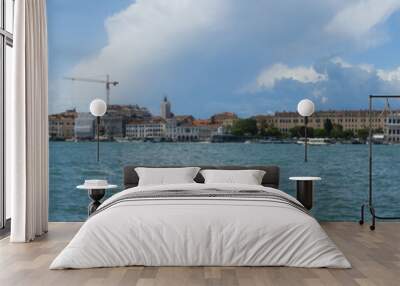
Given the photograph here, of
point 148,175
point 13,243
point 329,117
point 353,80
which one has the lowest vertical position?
point 13,243

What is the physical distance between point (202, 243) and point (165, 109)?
13.9 feet

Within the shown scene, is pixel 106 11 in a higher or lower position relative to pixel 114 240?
higher

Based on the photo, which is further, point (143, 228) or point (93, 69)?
point (93, 69)

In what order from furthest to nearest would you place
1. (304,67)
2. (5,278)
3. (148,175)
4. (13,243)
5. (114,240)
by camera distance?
(304,67) < (148,175) < (13,243) < (114,240) < (5,278)

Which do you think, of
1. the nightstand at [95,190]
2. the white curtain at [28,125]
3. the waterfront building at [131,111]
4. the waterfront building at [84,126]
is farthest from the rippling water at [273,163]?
the white curtain at [28,125]

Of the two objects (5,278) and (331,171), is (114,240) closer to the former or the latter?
(5,278)

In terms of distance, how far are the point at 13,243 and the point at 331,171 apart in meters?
4.68

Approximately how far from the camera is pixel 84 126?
901 centimetres

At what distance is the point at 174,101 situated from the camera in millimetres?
8719

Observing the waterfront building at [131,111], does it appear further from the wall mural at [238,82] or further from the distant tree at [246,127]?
the distant tree at [246,127]

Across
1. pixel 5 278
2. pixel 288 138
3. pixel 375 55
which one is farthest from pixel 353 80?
pixel 5 278

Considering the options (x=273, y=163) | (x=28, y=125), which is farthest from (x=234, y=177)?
(x=28, y=125)

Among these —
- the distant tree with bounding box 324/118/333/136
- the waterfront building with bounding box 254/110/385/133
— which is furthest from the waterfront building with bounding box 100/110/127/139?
the distant tree with bounding box 324/118/333/136

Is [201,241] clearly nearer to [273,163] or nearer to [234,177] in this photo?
[234,177]
